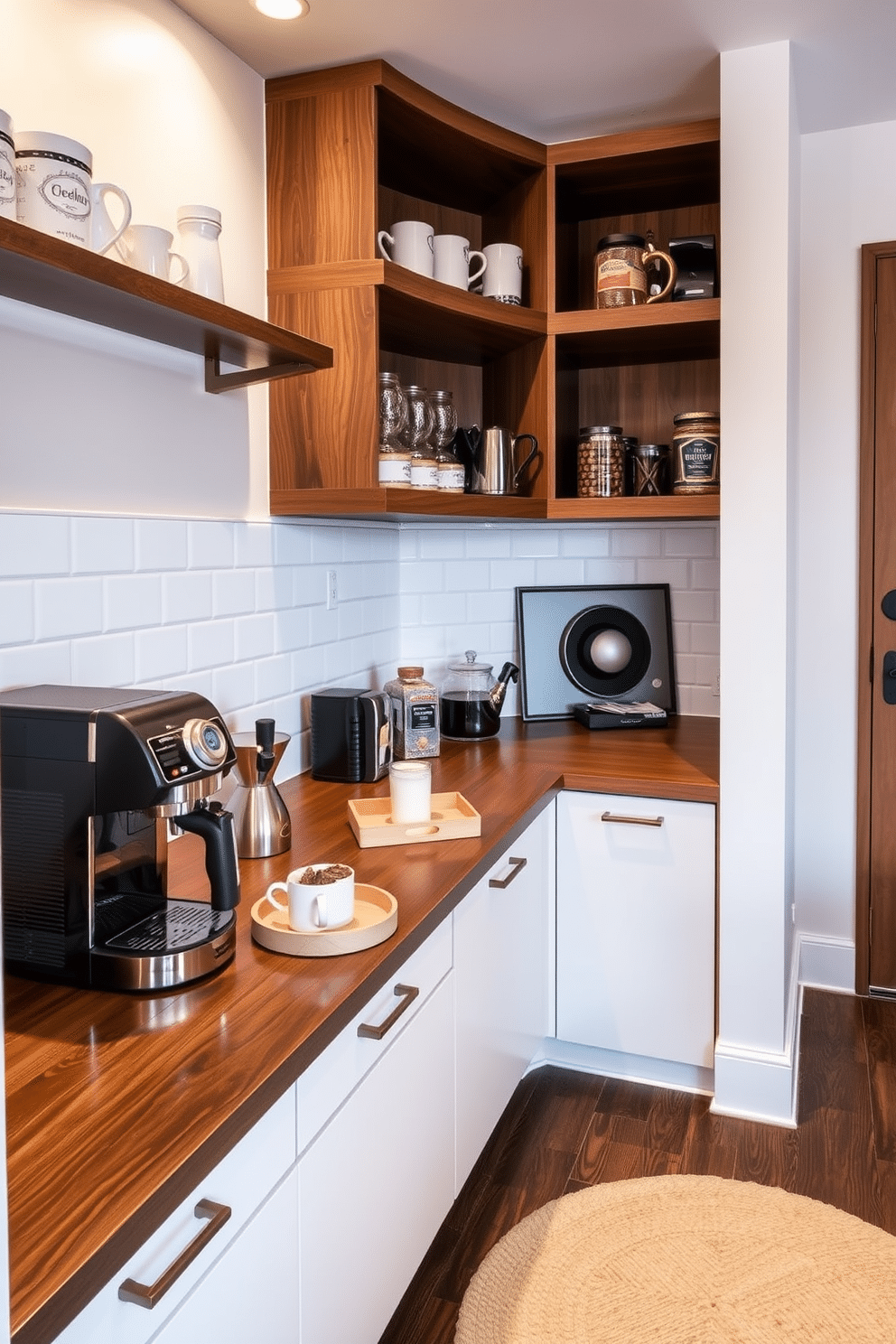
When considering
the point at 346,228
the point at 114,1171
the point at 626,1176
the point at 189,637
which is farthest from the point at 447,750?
the point at 114,1171

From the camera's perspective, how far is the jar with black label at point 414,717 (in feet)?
8.55

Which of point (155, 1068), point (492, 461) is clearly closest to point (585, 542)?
point (492, 461)

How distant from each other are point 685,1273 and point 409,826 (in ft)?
3.12

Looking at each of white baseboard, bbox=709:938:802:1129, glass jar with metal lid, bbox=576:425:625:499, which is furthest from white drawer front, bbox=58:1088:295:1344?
glass jar with metal lid, bbox=576:425:625:499

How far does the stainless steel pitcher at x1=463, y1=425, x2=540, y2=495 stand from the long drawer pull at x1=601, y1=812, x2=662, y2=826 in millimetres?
828

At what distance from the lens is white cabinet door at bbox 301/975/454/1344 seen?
1.32 m

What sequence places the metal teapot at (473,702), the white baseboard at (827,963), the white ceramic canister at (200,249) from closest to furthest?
the white ceramic canister at (200,249), the metal teapot at (473,702), the white baseboard at (827,963)

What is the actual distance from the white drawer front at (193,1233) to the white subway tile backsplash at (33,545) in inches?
34.2

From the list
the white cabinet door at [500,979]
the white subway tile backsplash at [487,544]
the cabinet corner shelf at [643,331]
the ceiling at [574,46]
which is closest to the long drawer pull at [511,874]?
the white cabinet door at [500,979]

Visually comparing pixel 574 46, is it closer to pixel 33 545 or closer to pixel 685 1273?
pixel 33 545

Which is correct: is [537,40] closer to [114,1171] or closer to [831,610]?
[831,610]

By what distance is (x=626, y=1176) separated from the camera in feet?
7.18

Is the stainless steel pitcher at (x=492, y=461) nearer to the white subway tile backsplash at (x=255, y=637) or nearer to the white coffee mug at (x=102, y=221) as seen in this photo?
the white subway tile backsplash at (x=255, y=637)

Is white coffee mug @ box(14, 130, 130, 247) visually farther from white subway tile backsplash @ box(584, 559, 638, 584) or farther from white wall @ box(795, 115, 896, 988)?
white wall @ box(795, 115, 896, 988)
